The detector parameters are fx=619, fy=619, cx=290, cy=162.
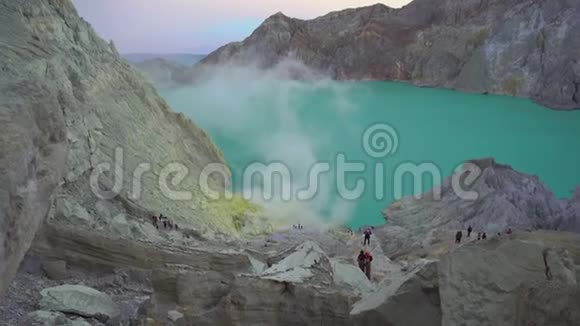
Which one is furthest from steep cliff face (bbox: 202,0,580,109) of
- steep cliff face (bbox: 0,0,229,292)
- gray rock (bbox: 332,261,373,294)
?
gray rock (bbox: 332,261,373,294)

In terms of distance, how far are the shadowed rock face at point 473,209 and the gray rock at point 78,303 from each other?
996 centimetres

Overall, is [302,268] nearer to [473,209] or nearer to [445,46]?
[473,209]

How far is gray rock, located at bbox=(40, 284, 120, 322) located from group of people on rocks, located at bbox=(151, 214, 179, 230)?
234 inches

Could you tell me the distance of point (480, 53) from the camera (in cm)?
4625

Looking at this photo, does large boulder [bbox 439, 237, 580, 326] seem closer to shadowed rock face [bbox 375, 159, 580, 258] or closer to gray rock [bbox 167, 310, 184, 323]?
gray rock [bbox 167, 310, 184, 323]

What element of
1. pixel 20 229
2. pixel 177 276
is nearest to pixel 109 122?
pixel 177 276

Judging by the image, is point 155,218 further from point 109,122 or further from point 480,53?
point 480,53

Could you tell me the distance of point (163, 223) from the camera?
426 inches

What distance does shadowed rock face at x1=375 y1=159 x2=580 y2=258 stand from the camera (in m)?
15.4

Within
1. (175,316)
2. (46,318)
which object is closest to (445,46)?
(175,316)

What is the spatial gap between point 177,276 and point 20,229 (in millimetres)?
2324

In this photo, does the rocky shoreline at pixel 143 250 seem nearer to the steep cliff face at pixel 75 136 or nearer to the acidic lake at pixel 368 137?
the steep cliff face at pixel 75 136

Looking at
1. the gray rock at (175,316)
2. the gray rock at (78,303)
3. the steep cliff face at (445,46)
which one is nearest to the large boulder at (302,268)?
the gray rock at (175,316)

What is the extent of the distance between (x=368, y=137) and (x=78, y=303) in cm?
2640
